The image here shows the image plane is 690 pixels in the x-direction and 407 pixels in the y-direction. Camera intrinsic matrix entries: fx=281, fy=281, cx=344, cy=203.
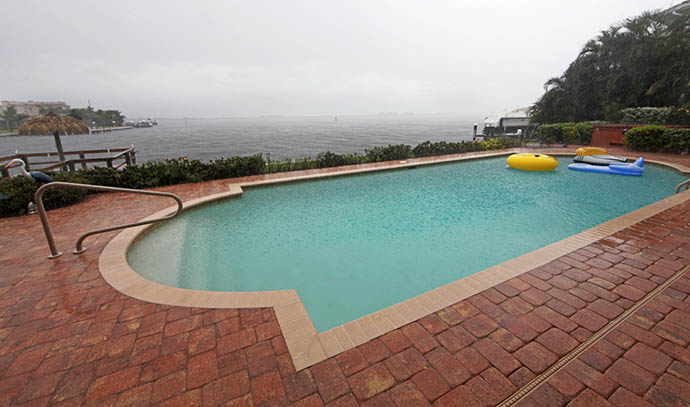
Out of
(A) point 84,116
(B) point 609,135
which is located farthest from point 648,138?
(A) point 84,116

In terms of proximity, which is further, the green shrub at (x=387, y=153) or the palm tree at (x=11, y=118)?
the palm tree at (x=11, y=118)

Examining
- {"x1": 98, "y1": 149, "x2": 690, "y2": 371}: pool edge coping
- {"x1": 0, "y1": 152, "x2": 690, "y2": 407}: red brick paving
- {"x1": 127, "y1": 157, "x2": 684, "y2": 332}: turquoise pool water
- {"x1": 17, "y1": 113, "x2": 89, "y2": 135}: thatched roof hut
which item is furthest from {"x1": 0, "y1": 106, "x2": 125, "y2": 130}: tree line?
{"x1": 0, "y1": 152, "x2": 690, "y2": 407}: red brick paving

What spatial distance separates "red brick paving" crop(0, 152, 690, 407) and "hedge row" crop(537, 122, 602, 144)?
1812 cm

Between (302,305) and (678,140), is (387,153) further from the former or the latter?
(678,140)

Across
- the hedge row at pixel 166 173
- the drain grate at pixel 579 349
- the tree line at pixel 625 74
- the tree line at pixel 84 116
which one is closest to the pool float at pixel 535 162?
the hedge row at pixel 166 173

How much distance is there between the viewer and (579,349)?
2.40 meters

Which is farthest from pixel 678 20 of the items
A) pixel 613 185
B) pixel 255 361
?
pixel 255 361

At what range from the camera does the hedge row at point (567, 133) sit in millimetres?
17422

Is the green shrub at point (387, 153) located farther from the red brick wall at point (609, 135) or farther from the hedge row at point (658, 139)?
the red brick wall at point (609, 135)

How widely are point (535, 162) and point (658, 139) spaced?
8.05 m

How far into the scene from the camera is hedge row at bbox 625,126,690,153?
12.9m

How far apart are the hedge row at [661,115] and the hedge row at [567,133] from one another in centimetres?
281

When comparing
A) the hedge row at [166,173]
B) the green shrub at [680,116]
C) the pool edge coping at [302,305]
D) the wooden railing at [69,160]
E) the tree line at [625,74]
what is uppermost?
the tree line at [625,74]

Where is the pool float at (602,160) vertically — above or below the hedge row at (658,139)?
below
